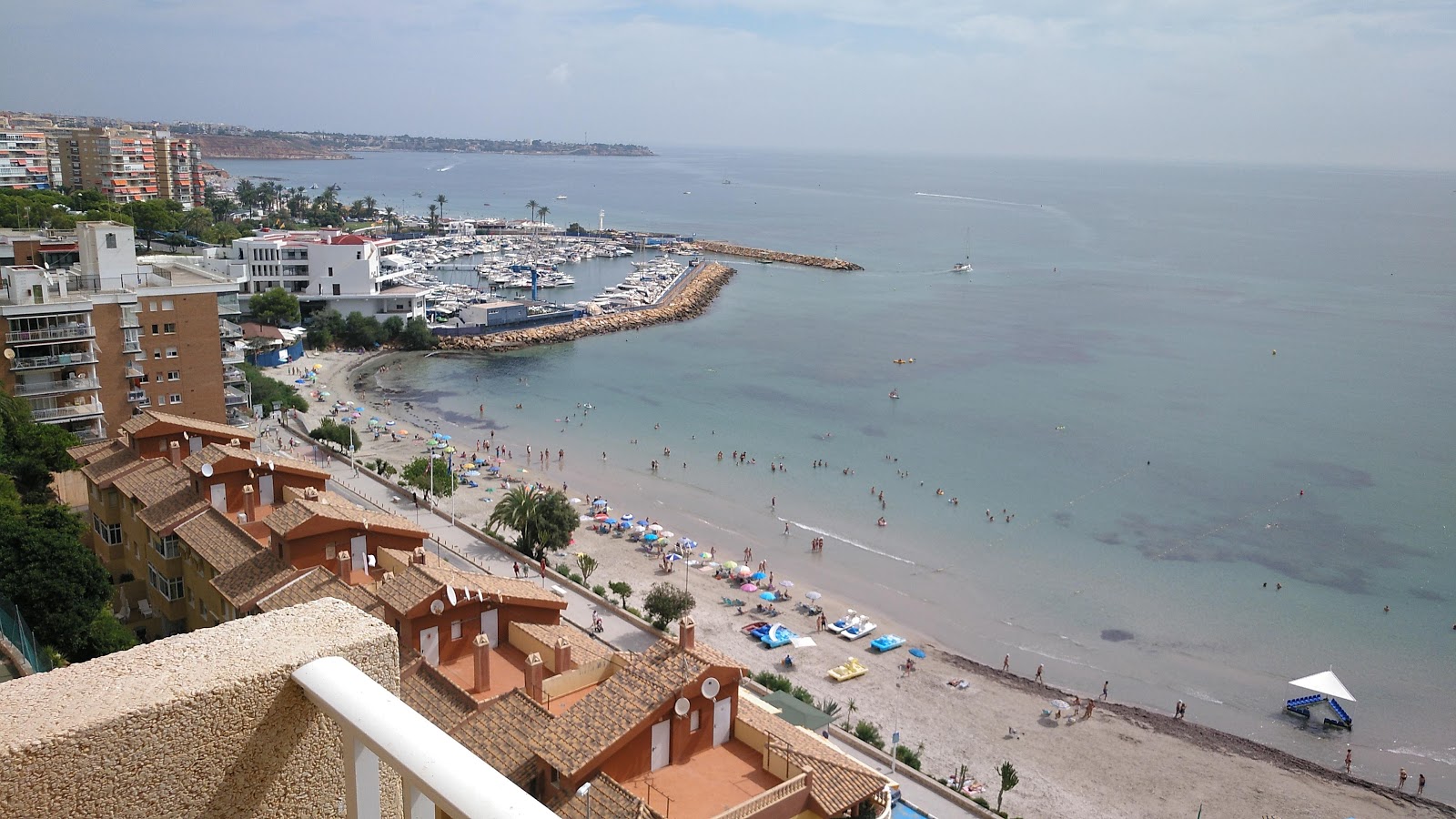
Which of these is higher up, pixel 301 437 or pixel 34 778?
pixel 34 778

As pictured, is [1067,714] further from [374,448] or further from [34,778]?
[374,448]

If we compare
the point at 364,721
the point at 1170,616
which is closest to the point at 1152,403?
the point at 1170,616

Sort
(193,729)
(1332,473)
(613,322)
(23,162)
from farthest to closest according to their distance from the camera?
(23,162)
(613,322)
(1332,473)
(193,729)

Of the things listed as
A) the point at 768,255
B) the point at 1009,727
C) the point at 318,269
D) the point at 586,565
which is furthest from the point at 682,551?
the point at 768,255

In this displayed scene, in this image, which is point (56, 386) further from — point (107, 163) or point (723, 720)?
point (107, 163)

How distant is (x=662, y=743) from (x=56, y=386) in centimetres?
2212

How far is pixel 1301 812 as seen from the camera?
20969 millimetres

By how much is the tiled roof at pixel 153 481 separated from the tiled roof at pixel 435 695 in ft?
28.0

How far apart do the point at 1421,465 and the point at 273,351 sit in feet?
180

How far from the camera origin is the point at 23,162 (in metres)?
90.0

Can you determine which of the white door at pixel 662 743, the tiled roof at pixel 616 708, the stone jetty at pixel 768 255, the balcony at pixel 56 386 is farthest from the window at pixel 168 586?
the stone jetty at pixel 768 255

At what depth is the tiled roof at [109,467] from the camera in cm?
2188

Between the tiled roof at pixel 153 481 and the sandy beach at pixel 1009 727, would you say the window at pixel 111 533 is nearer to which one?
the tiled roof at pixel 153 481

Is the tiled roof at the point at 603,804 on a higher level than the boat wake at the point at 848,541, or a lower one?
higher
